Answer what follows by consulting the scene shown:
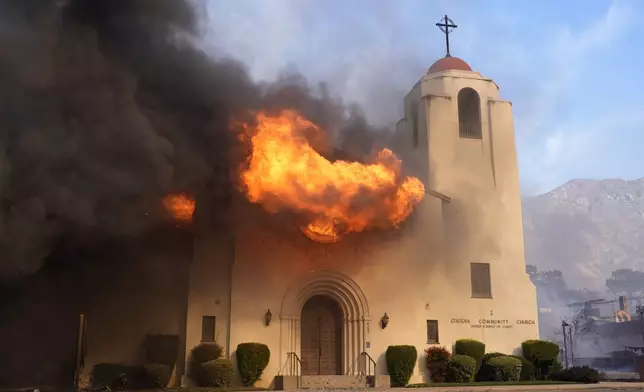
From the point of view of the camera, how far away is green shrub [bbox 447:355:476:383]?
881 inches

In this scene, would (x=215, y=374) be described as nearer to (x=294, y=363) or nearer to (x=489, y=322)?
(x=294, y=363)

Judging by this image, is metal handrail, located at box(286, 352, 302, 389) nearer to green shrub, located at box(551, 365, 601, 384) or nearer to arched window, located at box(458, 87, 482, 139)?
green shrub, located at box(551, 365, 601, 384)

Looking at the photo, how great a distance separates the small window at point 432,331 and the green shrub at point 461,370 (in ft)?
4.47

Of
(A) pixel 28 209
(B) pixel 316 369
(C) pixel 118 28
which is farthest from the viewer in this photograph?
(B) pixel 316 369

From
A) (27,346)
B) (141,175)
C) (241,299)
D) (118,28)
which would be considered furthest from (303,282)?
(118,28)

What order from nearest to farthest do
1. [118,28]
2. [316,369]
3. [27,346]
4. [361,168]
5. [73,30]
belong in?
[73,30]
[118,28]
[27,346]
[361,168]
[316,369]

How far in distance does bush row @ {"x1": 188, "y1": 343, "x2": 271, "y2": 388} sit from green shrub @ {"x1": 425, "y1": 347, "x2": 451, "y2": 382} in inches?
240

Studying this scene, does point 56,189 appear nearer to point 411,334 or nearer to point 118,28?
point 118,28

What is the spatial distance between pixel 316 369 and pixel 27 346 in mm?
9960

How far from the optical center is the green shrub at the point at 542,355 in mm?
24016

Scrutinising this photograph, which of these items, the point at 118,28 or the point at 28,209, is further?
the point at 118,28

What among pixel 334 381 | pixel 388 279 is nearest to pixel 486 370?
pixel 388 279

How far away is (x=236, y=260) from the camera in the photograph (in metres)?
22.3

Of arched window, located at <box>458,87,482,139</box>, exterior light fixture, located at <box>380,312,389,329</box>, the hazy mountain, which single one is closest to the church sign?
exterior light fixture, located at <box>380,312,389,329</box>
